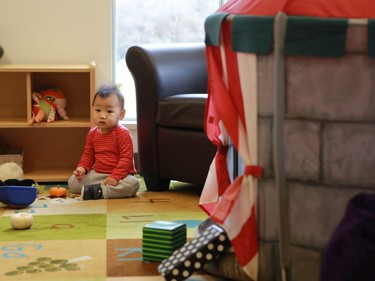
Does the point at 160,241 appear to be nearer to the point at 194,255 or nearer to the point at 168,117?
the point at 194,255

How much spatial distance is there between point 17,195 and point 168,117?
2.34ft

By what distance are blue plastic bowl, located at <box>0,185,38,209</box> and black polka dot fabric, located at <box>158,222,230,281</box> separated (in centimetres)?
102

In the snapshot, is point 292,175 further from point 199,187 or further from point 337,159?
point 199,187

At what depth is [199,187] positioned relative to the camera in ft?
11.2

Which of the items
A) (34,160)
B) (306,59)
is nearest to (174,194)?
(34,160)

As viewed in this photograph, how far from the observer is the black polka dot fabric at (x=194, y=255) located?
1.98m

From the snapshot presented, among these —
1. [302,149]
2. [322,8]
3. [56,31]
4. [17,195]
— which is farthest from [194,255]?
[56,31]

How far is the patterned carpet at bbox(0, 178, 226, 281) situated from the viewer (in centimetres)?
214

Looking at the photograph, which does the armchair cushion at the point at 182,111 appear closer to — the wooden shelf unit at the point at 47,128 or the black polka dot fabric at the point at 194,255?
the wooden shelf unit at the point at 47,128

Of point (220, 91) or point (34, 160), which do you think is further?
point (34, 160)

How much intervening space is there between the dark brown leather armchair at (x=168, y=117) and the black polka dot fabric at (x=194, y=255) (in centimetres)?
105

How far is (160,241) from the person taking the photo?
2.23m

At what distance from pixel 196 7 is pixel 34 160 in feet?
3.97

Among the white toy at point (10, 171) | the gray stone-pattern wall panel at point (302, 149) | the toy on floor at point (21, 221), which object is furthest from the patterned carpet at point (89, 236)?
the gray stone-pattern wall panel at point (302, 149)
